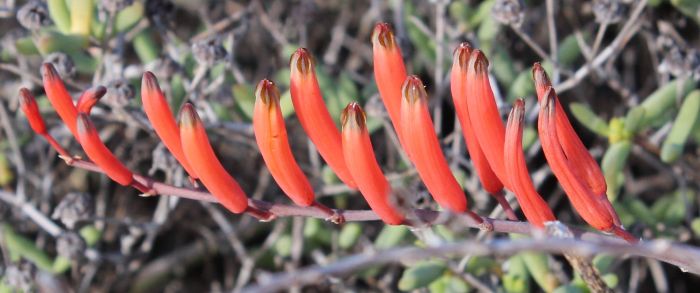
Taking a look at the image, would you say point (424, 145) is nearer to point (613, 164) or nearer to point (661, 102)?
point (613, 164)

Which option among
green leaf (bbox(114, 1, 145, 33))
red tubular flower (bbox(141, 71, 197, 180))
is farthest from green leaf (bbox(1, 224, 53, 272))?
red tubular flower (bbox(141, 71, 197, 180))

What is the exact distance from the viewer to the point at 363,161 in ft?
4.27

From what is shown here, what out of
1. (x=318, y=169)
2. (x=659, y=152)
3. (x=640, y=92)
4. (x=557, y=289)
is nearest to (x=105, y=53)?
(x=318, y=169)

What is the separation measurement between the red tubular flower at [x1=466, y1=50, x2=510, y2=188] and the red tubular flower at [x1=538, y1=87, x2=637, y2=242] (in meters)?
0.07

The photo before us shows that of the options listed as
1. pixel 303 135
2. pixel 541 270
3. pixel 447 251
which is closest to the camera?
pixel 447 251

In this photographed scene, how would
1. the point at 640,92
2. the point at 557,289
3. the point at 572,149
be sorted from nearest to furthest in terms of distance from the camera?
the point at 572,149, the point at 557,289, the point at 640,92

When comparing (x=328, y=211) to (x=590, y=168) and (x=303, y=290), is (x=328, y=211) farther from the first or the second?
(x=303, y=290)

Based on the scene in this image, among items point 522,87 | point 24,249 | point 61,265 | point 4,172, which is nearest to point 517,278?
point 522,87

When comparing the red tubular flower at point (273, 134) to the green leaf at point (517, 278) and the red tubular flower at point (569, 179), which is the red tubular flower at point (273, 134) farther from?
the green leaf at point (517, 278)

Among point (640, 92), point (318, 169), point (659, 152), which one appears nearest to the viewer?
point (659, 152)

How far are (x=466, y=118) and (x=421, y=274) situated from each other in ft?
2.06

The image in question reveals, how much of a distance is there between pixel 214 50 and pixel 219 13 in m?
0.79

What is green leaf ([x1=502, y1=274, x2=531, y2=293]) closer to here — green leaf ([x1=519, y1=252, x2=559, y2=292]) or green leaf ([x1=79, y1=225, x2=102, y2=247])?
green leaf ([x1=519, y1=252, x2=559, y2=292])

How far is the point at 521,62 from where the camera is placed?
281cm
